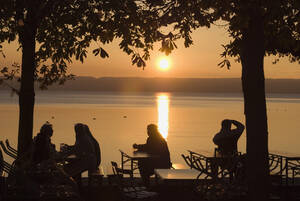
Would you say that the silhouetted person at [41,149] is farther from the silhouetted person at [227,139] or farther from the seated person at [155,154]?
the silhouetted person at [227,139]

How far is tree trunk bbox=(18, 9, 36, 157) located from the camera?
14148mm

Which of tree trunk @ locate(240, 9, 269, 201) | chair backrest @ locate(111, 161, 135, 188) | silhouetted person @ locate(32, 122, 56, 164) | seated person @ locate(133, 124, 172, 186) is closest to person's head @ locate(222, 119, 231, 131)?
seated person @ locate(133, 124, 172, 186)

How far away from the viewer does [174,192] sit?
1322 centimetres

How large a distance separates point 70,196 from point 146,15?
3898mm

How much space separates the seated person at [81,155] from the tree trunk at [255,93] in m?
4.52

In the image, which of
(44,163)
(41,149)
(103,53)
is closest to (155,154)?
(41,149)

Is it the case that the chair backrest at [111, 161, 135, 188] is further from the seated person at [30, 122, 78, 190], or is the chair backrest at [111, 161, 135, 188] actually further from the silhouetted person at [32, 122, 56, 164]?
the silhouetted person at [32, 122, 56, 164]

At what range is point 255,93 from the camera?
358 inches

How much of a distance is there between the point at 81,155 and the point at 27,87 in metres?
2.49

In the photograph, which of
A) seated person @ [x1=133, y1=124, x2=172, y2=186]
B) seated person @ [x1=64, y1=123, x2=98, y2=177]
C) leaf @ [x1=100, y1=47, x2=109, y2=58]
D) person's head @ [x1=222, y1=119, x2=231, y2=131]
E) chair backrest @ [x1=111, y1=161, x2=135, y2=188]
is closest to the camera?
leaf @ [x1=100, y1=47, x2=109, y2=58]

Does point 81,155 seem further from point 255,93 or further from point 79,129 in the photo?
point 255,93

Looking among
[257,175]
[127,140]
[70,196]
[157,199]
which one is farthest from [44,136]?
[127,140]

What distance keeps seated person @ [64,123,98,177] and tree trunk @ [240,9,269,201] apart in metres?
4.52

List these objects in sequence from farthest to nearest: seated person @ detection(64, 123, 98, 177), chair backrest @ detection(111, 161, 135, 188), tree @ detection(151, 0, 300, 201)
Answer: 1. seated person @ detection(64, 123, 98, 177)
2. chair backrest @ detection(111, 161, 135, 188)
3. tree @ detection(151, 0, 300, 201)
